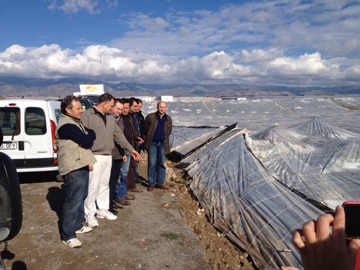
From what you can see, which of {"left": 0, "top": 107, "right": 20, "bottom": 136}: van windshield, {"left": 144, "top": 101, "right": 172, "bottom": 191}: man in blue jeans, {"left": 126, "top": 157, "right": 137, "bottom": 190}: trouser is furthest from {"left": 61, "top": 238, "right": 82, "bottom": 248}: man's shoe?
{"left": 0, "top": 107, "right": 20, "bottom": 136}: van windshield

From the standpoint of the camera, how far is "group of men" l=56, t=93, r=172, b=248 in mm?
4160

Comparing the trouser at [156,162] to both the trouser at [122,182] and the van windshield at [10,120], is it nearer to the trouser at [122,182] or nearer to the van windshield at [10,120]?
the trouser at [122,182]

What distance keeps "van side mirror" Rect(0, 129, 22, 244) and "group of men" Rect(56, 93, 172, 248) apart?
2.54 metres

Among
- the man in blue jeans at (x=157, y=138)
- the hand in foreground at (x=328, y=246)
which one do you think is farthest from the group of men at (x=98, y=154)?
the hand in foreground at (x=328, y=246)

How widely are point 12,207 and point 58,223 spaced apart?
4.00 meters

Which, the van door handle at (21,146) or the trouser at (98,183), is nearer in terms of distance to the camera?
the trouser at (98,183)

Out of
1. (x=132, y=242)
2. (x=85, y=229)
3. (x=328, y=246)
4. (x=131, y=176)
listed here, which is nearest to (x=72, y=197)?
(x=85, y=229)

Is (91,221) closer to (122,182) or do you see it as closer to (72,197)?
(72,197)

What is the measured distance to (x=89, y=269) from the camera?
3.91 meters

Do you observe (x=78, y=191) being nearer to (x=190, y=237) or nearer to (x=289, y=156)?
(x=190, y=237)

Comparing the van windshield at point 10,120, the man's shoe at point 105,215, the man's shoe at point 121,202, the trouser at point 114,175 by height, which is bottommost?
the man's shoe at point 121,202

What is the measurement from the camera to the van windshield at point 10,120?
684 cm

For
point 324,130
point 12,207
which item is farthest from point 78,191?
point 324,130

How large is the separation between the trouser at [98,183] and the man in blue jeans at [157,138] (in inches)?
77.6
